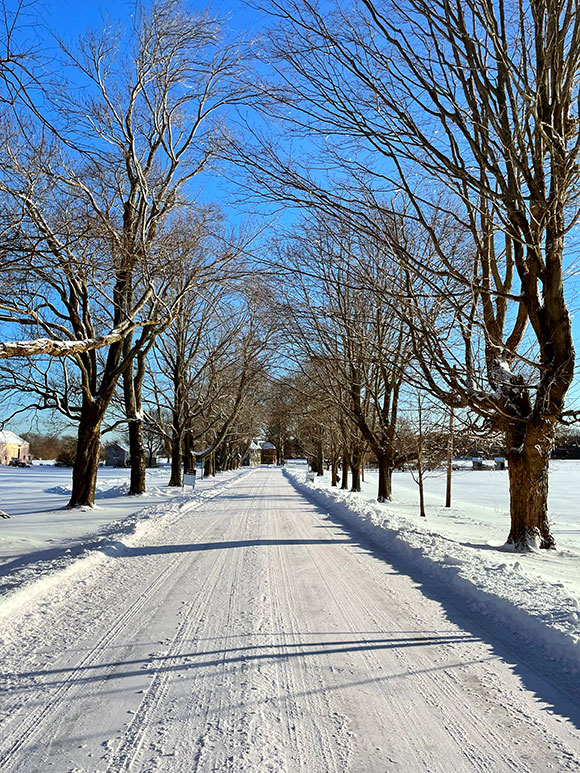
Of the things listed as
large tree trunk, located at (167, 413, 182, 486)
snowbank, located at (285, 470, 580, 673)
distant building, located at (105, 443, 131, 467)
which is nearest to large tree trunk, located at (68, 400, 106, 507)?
snowbank, located at (285, 470, 580, 673)

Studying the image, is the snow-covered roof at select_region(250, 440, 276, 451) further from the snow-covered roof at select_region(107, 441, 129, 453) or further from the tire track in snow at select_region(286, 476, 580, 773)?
the tire track in snow at select_region(286, 476, 580, 773)

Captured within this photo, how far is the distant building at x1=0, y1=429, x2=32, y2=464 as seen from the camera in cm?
9006

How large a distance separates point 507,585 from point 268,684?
3628mm

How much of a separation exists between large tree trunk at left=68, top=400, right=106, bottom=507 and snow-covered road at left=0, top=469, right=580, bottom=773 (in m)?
9.66

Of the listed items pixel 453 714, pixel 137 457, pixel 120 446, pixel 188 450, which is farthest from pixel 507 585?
pixel 120 446

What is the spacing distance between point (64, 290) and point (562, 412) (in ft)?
40.7

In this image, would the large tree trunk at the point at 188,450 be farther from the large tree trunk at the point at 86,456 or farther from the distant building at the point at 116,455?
the distant building at the point at 116,455

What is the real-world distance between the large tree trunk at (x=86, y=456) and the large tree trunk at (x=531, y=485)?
11.0m

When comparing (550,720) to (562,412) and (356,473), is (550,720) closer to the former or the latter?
(562,412)

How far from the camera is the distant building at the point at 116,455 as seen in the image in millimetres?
89000

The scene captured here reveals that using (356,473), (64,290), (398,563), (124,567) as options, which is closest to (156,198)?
(64,290)

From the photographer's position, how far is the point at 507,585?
20.6ft

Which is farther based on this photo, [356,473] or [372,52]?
[356,473]

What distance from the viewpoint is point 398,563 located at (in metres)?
8.14
